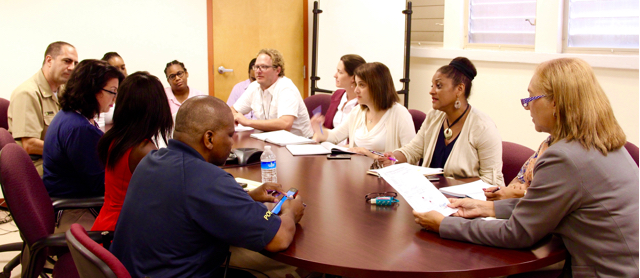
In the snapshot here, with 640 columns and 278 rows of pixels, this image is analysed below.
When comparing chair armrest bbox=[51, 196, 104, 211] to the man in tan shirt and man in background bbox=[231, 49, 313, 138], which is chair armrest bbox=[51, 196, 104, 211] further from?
man in background bbox=[231, 49, 313, 138]

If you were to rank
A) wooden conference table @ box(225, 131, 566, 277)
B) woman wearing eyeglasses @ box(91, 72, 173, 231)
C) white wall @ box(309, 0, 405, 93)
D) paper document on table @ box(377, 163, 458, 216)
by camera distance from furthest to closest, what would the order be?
white wall @ box(309, 0, 405, 93) < woman wearing eyeglasses @ box(91, 72, 173, 231) < paper document on table @ box(377, 163, 458, 216) < wooden conference table @ box(225, 131, 566, 277)

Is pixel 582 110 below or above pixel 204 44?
below

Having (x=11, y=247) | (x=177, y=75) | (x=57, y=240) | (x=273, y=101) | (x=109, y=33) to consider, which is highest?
(x=109, y=33)

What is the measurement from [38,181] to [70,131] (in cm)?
35

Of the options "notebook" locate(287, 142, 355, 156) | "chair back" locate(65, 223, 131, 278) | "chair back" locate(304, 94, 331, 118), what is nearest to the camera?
"chair back" locate(65, 223, 131, 278)

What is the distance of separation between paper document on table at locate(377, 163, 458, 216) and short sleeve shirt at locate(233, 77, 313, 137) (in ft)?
6.28

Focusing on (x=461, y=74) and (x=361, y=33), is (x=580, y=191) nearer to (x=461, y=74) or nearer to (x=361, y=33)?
(x=461, y=74)

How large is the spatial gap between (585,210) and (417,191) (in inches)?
25.5

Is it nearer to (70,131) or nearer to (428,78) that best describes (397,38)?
(428,78)

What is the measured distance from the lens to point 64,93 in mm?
2363

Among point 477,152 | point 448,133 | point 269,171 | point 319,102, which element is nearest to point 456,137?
point 448,133

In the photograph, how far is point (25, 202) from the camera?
1825mm

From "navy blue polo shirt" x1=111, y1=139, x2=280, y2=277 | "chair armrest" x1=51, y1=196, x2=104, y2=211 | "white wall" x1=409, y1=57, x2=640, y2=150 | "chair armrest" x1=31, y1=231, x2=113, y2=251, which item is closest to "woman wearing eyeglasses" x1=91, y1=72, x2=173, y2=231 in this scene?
"chair armrest" x1=31, y1=231, x2=113, y2=251

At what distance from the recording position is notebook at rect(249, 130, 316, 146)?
3.31 meters
